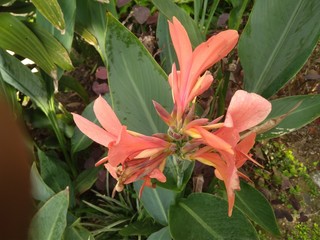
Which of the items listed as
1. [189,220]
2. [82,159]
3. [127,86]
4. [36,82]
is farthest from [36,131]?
[189,220]

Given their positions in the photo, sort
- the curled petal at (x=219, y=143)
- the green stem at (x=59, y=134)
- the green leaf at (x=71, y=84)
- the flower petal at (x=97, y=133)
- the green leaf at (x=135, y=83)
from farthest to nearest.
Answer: the green leaf at (x=71, y=84) → the green stem at (x=59, y=134) → the green leaf at (x=135, y=83) → the flower petal at (x=97, y=133) → the curled petal at (x=219, y=143)

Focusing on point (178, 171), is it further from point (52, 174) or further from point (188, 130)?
point (52, 174)

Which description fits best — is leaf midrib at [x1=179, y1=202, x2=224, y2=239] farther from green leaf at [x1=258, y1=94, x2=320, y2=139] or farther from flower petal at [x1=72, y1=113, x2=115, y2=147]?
flower petal at [x1=72, y1=113, x2=115, y2=147]

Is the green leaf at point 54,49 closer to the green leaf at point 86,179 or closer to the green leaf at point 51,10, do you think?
the green leaf at point 51,10

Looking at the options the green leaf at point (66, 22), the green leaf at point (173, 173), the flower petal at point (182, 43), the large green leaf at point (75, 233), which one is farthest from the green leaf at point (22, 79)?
the flower petal at point (182, 43)

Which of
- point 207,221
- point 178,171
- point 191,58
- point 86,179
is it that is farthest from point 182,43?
point 86,179
